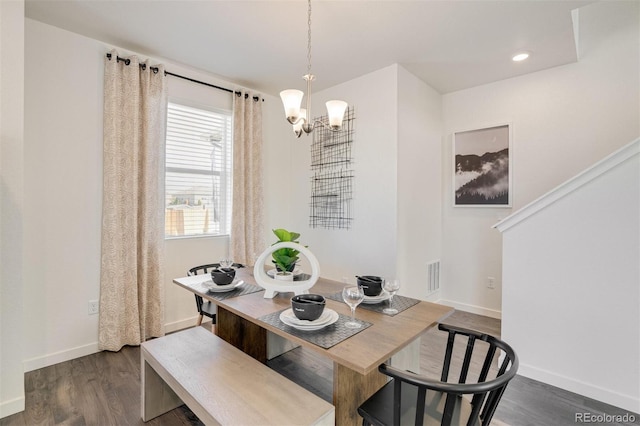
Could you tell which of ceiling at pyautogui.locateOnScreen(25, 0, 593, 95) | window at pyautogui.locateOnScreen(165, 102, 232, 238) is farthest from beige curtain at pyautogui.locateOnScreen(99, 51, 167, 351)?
ceiling at pyautogui.locateOnScreen(25, 0, 593, 95)

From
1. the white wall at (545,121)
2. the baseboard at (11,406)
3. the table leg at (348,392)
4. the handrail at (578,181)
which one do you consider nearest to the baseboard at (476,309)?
the white wall at (545,121)

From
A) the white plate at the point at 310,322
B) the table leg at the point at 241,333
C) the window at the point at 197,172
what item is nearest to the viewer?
the white plate at the point at 310,322

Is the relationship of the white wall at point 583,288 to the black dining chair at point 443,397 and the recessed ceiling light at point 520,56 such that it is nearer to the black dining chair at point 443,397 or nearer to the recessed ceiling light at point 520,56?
the black dining chair at point 443,397

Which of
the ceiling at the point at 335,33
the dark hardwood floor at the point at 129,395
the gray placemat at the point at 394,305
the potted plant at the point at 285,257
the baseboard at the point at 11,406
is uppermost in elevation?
the ceiling at the point at 335,33

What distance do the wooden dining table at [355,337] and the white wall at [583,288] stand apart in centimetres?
115

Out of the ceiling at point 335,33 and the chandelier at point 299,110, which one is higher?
the ceiling at point 335,33

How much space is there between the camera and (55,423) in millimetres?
1815

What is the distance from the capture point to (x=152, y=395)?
1854 millimetres

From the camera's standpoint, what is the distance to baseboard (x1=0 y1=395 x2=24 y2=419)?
1855mm

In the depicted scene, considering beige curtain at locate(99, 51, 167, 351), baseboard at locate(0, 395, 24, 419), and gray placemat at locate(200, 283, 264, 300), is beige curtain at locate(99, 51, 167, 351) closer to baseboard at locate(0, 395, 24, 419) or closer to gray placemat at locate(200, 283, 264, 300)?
baseboard at locate(0, 395, 24, 419)

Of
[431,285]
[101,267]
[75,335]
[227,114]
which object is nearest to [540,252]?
[431,285]

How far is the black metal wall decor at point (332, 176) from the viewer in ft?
11.8

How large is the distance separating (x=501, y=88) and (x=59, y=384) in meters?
5.03

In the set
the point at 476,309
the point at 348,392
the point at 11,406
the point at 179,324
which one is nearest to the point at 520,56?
the point at 476,309
